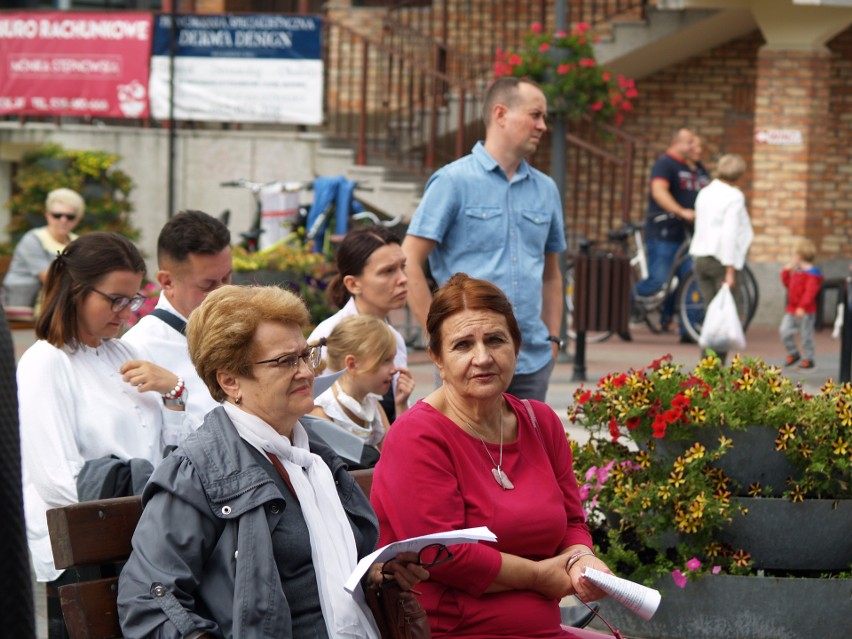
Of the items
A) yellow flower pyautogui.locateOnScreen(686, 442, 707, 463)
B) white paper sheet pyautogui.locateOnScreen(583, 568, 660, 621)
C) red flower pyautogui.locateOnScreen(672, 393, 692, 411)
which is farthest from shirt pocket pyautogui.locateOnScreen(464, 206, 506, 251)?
white paper sheet pyautogui.locateOnScreen(583, 568, 660, 621)

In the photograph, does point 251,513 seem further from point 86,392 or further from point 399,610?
point 86,392

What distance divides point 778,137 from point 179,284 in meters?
13.6

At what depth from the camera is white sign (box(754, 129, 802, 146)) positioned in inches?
666

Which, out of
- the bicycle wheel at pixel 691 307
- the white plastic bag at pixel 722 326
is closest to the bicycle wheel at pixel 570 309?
the bicycle wheel at pixel 691 307

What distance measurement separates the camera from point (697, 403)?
189 inches

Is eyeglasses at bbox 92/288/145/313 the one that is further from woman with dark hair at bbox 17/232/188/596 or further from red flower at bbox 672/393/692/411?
red flower at bbox 672/393/692/411

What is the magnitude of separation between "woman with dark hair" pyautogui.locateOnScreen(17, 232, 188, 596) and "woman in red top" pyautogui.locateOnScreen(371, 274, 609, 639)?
0.77 metres

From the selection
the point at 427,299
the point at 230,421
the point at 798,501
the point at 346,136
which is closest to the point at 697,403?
the point at 798,501

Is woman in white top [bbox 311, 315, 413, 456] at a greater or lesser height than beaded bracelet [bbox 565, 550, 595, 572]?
greater

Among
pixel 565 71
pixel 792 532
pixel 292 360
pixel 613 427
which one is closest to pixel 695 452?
pixel 613 427

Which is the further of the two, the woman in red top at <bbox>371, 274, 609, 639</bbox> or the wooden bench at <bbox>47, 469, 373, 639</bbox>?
the woman in red top at <bbox>371, 274, 609, 639</bbox>

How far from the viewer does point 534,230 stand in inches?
224

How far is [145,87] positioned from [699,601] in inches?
550

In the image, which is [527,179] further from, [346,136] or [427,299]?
[346,136]
